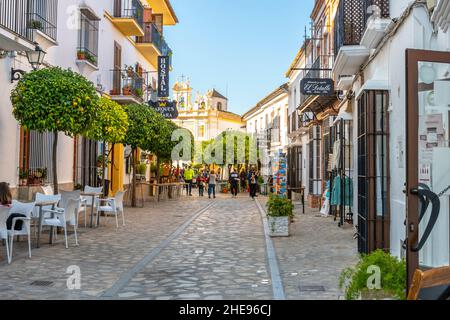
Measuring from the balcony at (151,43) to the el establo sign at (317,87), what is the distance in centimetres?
1202

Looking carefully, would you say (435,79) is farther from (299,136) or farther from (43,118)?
(299,136)

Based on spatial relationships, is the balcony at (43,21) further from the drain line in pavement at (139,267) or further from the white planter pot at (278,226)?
the white planter pot at (278,226)

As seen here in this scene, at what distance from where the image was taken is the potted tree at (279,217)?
11859 millimetres

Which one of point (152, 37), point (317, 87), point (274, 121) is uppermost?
point (152, 37)

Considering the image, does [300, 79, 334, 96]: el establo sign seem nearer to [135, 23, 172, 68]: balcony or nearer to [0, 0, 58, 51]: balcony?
[0, 0, 58, 51]: balcony

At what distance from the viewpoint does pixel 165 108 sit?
25.8 metres

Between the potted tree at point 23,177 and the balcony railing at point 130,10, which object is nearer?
the potted tree at point 23,177

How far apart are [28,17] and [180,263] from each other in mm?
7697

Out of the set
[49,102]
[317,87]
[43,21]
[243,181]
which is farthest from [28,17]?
[243,181]

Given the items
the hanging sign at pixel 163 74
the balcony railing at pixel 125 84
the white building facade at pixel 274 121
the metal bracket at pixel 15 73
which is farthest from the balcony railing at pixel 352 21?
the white building facade at pixel 274 121

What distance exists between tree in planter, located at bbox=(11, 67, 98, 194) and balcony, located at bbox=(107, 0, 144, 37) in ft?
37.0

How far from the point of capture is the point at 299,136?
27578 millimetres

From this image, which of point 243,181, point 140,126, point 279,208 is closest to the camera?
point 279,208

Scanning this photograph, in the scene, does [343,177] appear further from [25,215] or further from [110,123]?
[25,215]
